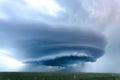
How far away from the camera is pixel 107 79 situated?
99812 millimetres

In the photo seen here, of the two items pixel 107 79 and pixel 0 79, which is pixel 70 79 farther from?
pixel 0 79

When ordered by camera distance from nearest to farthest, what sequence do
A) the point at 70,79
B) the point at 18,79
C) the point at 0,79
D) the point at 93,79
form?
1. the point at 0,79
2. the point at 18,79
3. the point at 70,79
4. the point at 93,79

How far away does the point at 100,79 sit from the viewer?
9894cm

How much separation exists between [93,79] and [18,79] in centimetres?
2919

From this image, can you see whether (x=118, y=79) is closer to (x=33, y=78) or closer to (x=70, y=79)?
(x=70, y=79)

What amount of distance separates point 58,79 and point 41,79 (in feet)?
17.5

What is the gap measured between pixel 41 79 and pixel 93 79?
2144 centimetres

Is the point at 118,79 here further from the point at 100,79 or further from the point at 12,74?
the point at 12,74

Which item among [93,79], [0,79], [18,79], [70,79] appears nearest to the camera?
[0,79]

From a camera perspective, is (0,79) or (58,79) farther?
(58,79)

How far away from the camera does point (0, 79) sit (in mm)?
73875

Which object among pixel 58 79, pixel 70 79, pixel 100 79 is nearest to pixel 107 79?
pixel 100 79

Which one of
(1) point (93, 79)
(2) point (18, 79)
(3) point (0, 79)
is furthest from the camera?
(1) point (93, 79)

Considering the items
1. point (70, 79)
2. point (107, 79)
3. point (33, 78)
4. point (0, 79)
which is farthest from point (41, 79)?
point (107, 79)
